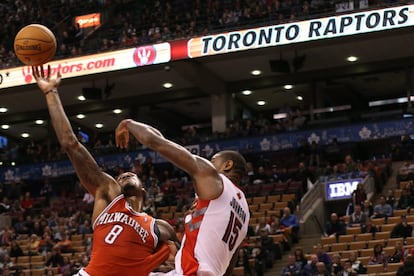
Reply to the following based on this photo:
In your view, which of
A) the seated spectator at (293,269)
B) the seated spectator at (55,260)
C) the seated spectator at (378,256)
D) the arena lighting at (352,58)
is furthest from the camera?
the arena lighting at (352,58)

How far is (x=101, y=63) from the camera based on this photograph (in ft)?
100

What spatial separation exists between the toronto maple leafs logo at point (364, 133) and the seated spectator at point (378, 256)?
10891mm

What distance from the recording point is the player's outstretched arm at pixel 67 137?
698 centimetres

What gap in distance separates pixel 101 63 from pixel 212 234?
987 inches

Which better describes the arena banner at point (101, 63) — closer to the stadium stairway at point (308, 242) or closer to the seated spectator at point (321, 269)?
the stadium stairway at point (308, 242)

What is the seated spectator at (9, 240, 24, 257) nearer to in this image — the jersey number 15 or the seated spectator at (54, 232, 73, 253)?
the seated spectator at (54, 232, 73, 253)

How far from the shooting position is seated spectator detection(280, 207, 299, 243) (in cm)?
2216

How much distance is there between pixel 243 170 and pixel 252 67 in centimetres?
2599

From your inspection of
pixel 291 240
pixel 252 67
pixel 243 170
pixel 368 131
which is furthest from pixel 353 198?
pixel 243 170

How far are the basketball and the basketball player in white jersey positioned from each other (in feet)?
7.05

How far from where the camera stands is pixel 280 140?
30.0 metres

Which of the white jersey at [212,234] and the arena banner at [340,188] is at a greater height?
the arena banner at [340,188]

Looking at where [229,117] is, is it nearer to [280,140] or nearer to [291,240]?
[280,140]

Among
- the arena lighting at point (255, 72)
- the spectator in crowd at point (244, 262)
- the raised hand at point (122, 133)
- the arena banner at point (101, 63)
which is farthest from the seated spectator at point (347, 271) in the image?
the arena lighting at point (255, 72)
